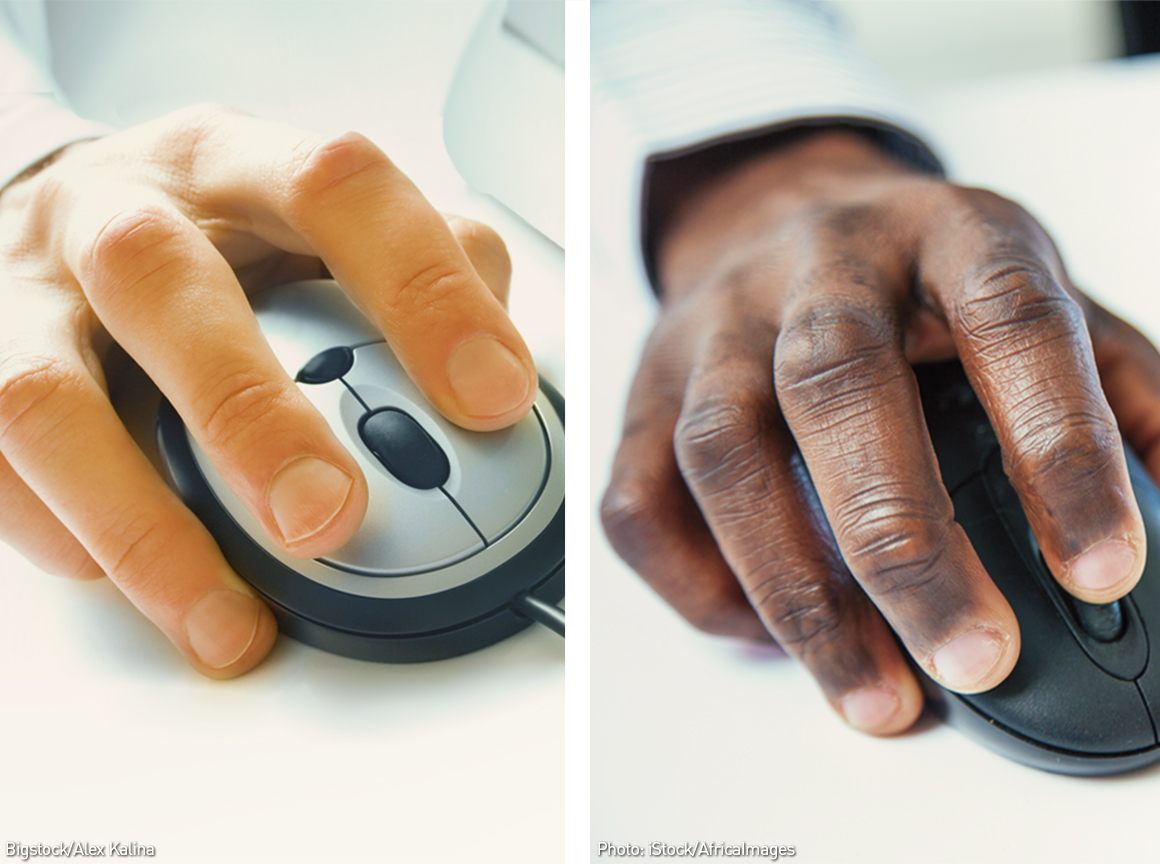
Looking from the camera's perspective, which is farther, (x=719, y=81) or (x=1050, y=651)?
(x=719, y=81)

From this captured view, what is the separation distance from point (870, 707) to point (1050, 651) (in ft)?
0.27

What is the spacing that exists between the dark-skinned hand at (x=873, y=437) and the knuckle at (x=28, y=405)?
0.27 meters

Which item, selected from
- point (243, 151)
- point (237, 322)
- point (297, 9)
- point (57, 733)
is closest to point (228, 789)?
point (57, 733)

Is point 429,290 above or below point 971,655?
above

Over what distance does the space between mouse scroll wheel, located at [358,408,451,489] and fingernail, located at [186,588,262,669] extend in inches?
3.6

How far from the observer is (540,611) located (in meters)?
0.42

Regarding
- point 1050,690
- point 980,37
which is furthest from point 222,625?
point 980,37

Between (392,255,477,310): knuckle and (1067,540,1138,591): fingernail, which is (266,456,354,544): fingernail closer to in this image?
(392,255,477,310): knuckle

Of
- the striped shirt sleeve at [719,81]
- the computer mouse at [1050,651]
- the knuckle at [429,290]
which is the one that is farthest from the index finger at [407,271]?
the computer mouse at [1050,651]

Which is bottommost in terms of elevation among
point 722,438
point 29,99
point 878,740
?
point 878,740

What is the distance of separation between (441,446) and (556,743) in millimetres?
154

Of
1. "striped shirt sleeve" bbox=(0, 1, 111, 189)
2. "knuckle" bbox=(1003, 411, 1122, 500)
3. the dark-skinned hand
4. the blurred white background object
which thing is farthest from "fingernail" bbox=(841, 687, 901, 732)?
"striped shirt sleeve" bbox=(0, 1, 111, 189)

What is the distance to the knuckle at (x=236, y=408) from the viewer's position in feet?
1.23

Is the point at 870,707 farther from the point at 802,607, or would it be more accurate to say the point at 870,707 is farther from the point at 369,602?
the point at 369,602
